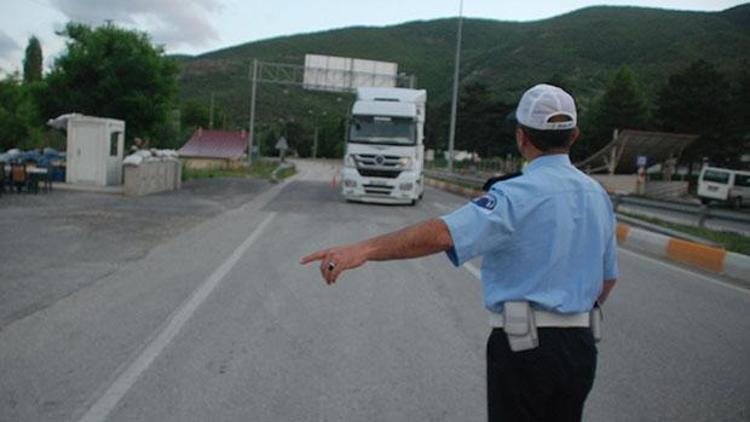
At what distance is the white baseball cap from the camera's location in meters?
2.76

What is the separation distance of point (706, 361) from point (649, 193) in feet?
141

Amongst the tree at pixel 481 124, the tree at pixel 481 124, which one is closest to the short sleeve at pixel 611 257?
the tree at pixel 481 124

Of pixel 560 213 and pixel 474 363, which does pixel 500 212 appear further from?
pixel 474 363

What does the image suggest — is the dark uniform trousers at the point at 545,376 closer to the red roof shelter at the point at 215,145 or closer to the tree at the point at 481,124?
the red roof shelter at the point at 215,145

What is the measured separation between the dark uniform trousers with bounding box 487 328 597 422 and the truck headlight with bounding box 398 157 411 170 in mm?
21871

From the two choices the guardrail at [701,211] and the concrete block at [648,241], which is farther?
the concrete block at [648,241]

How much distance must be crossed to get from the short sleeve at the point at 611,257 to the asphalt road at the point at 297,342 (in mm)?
2085

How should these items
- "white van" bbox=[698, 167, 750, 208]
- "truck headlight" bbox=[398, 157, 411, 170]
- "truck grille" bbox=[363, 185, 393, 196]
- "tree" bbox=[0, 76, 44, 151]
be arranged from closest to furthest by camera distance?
1. "truck headlight" bbox=[398, 157, 411, 170]
2. "truck grille" bbox=[363, 185, 393, 196]
3. "white van" bbox=[698, 167, 750, 208]
4. "tree" bbox=[0, 76, 44, 151]

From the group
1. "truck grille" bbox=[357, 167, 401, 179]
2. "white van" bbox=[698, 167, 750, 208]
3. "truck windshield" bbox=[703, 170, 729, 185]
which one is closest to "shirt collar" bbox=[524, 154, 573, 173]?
"truck grille" bbox=[357, 167, 401, 179]

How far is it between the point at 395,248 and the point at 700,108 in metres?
71.0

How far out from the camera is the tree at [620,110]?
2906 inches

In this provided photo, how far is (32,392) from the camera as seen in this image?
199 inches

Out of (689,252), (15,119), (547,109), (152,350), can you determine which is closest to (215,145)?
(15,119)

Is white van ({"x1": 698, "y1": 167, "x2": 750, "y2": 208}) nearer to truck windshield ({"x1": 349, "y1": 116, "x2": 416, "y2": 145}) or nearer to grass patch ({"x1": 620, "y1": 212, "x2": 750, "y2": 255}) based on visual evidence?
grass patch ({"x1": 620, "y1": 212, "x2": 750, "y2": 255})
